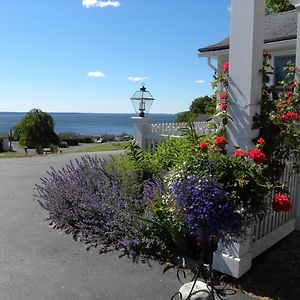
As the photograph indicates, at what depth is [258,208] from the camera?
286 cm

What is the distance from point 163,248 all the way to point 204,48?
9101 mm

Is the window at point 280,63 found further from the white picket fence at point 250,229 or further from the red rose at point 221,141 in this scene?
the red rose at point 221,141

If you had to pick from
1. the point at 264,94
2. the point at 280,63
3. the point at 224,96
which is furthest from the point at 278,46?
the point at 224,96

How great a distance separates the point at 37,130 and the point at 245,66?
3142cm

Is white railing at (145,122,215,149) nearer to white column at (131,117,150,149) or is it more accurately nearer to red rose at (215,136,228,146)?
white column at (131,117,150,149)

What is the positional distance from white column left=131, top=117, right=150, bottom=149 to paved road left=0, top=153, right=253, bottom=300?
241cm

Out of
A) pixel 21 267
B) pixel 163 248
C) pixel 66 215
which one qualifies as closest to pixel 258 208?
pixel 163 248

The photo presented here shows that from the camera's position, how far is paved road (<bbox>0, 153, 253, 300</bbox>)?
11.0 feet

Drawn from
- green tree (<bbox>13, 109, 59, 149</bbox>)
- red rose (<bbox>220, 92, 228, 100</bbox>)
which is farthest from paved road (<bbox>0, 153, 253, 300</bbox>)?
green tree (<bbox>13, 109, 59, 149</bbox>)

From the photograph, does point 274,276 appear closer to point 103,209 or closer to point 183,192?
point 183,192

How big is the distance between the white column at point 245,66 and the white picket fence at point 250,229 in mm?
569

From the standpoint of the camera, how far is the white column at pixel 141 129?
6.83 metres

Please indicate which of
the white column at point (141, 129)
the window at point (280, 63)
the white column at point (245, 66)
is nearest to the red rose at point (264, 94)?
the white column at point (245, 66)

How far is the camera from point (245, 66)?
3.42 metres
